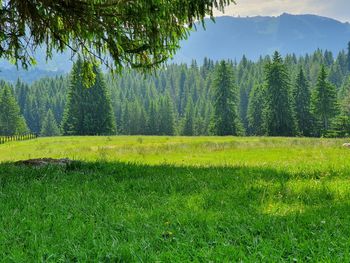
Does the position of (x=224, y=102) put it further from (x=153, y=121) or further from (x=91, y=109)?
(x=153, y=121)

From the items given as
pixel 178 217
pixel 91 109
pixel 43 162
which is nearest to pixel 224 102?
pixel 91 109

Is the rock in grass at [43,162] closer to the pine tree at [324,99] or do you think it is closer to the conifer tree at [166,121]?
the pine tree at [324,99]

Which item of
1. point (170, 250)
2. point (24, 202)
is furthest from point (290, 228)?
point (24, 202)

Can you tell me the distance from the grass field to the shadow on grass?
14mm

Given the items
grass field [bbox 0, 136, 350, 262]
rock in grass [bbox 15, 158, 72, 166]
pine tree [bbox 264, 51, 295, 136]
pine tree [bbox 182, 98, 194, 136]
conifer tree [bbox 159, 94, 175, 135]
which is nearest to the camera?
grass field [bbox 0, 136, 350, 262]

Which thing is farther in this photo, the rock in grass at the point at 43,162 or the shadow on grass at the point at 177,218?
the rock in grass at the point at 43,162

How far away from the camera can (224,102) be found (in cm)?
7488

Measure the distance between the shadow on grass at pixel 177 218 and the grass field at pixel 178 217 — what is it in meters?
0.01

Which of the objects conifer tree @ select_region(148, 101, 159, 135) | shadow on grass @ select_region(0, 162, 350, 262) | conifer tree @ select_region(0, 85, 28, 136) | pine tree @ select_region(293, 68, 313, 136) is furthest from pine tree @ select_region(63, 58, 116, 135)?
shadow on grass @ select_region(0, 162, 350, 262)

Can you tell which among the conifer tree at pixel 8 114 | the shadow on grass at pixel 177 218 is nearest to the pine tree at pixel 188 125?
the conifer tree at pixel 8 114

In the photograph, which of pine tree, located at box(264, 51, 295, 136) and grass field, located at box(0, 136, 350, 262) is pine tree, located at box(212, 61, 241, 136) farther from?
grass field, located at box(0, 136, 350, 262)

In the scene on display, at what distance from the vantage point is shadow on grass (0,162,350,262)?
170 inches

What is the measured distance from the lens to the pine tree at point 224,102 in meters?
74.4

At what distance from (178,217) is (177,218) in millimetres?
56
